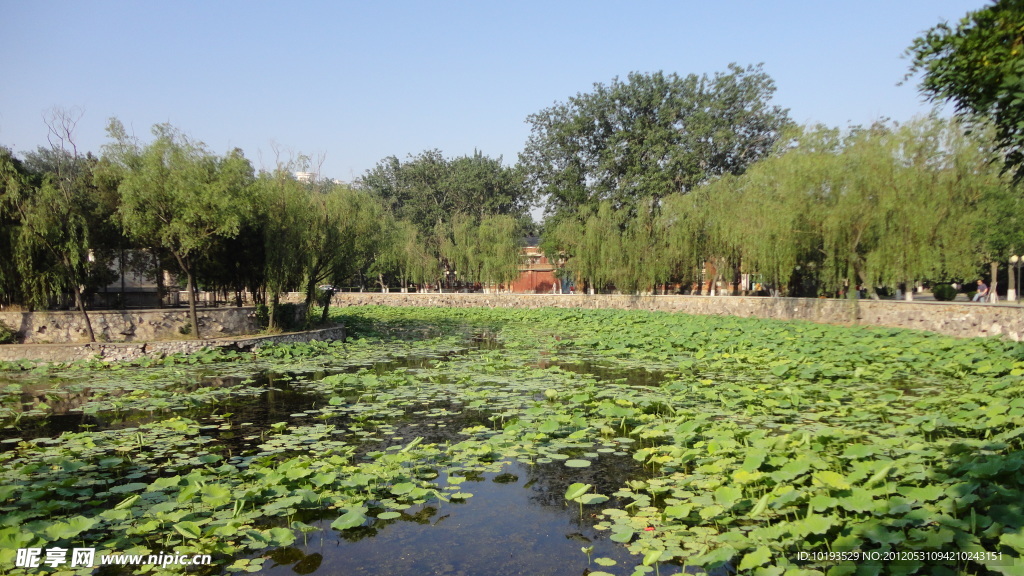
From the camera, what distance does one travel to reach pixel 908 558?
3.41 meters

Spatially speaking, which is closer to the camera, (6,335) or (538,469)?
(538,469)

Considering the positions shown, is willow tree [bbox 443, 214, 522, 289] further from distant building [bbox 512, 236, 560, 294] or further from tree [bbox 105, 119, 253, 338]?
tree [bbox 105, 119, 253, 338]

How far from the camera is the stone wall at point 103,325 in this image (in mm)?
13711

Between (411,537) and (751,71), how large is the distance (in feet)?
124

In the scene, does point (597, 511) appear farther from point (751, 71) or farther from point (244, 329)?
point (751, 71)

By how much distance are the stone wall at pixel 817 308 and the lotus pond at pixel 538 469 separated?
13.4 ft

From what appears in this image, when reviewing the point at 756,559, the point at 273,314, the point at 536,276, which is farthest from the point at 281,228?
the point at 536,276

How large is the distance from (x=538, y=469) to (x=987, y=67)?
19.5ft

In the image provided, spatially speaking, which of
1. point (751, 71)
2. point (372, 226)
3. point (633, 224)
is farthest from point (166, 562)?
point (751, 71)

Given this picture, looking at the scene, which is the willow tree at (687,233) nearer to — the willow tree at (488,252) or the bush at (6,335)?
the willow tree at (488,252)

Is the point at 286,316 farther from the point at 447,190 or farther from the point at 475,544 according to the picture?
the point at 447,190

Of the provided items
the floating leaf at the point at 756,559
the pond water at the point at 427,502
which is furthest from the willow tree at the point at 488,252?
the floating leaf at the point at 756,559

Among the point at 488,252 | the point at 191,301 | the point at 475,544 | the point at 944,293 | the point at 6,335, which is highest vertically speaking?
the point at 488,252

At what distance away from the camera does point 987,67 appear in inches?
242
